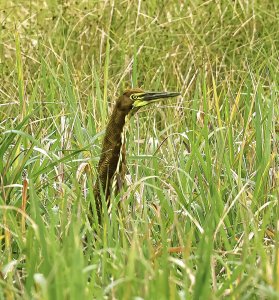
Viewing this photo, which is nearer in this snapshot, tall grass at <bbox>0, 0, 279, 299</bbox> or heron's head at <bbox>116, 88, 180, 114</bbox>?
tall grass at <bbox>0, 0, 279, 299</bbox>

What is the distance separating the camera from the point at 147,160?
4391 mm

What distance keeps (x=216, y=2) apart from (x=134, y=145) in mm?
2102

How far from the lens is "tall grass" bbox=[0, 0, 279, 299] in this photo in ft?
9.18

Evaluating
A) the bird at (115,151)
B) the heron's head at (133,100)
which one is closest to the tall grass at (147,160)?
the bird at (115,151)

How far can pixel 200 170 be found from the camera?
419 cm

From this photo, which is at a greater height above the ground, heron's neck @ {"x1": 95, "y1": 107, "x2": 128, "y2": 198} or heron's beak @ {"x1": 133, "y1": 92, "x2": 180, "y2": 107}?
heron's beak @ {"x1": 133, "y1": 92, "x2": 180, "y2": 107}

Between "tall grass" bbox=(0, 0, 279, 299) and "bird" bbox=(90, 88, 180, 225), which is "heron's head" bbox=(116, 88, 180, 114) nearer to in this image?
"bird" bbox=(90, 88, 180, 225)

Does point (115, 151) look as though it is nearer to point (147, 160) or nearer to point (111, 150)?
point (111, 150)

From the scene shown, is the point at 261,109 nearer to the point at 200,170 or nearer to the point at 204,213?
the point at 200,170

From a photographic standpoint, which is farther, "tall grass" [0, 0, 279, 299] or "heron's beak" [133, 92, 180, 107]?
"heron's beak" [133, 92, 180, 107]

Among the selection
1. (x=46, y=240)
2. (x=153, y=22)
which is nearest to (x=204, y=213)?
(x=46, y=240)

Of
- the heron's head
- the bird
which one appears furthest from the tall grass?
the heron's head

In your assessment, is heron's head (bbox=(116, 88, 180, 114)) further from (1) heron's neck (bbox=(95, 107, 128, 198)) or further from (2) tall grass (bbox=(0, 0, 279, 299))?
(2) tall grass (bbox=(0, 0, 279, 299))

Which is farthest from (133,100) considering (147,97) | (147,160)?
(147,160)
